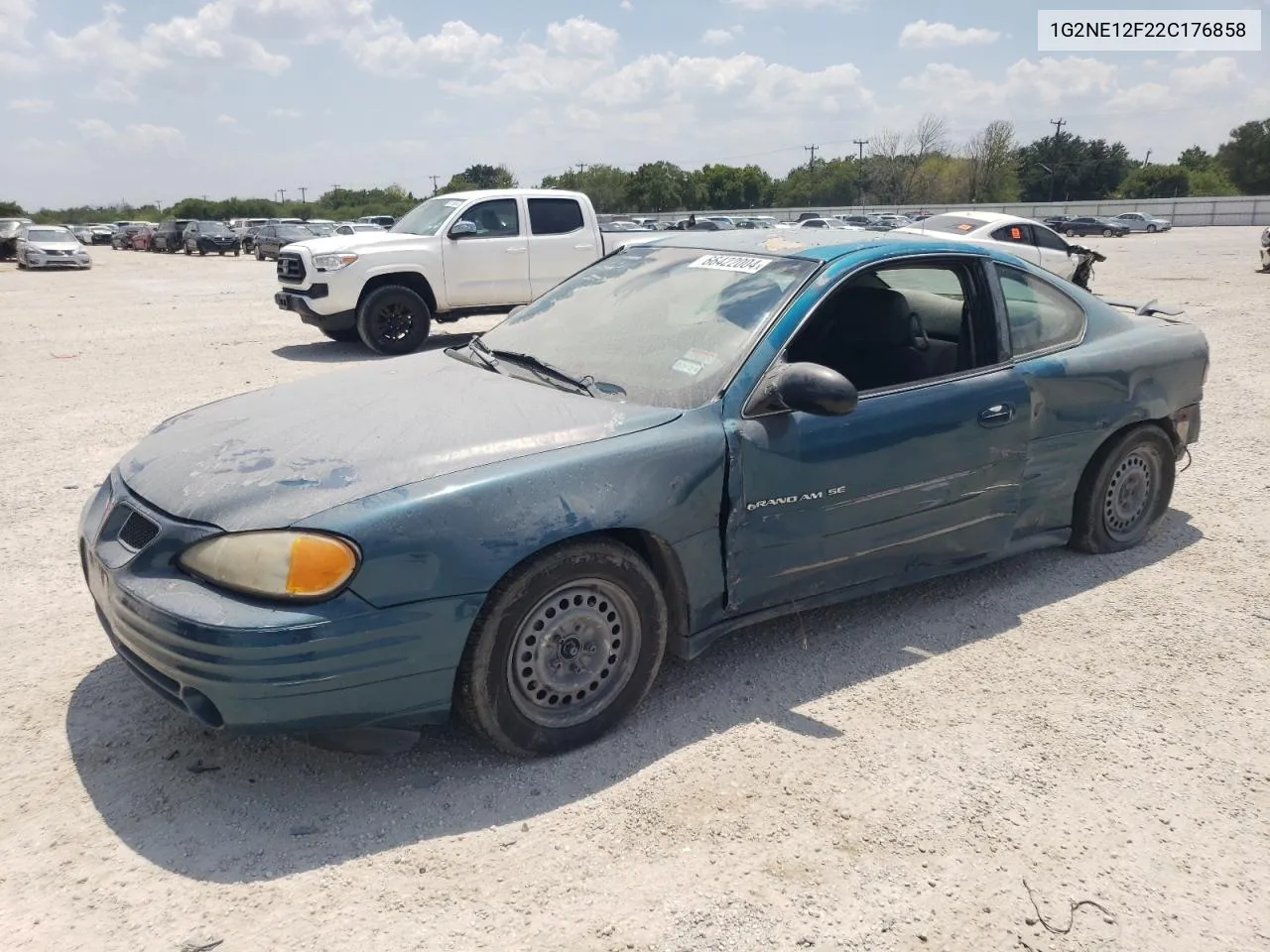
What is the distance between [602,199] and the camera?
89.1 meters

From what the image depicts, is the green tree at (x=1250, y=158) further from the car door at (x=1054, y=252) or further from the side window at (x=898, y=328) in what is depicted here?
the side window at (x=898, y=328)

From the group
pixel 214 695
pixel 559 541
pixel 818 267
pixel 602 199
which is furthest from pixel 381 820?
pixel 602 199

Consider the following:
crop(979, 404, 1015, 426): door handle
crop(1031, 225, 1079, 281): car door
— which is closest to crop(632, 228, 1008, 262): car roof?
crop(979, 404, 1015, 426): door handle

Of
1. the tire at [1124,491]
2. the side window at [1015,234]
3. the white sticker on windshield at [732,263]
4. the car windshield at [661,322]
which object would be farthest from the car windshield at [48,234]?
the tire at [1124,491]

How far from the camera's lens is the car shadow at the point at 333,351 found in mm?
10781

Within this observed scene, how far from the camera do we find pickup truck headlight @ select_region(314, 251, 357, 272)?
10688 millimetres

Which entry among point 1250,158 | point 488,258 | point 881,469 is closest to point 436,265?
point 488,258

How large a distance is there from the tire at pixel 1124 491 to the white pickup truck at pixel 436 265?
8.09 m

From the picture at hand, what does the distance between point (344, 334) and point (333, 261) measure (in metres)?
1.11

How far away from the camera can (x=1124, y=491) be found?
459 cm

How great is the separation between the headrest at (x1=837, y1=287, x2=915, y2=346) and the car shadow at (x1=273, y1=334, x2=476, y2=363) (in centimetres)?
693

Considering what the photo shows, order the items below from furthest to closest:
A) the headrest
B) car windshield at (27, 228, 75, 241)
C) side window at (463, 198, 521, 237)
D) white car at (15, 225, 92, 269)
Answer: car windshield at (27, 228, 75, 241) < white car at (15, 225, 92, 269) < side window at (463, 198, 521, 237) < the headrest

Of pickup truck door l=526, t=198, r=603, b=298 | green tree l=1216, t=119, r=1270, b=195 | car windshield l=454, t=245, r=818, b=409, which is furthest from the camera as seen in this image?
green tree l=1216, t=119, r=1270, b=195

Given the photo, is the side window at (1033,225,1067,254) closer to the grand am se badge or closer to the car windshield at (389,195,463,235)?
the car windshield at (389,195,463,235)
